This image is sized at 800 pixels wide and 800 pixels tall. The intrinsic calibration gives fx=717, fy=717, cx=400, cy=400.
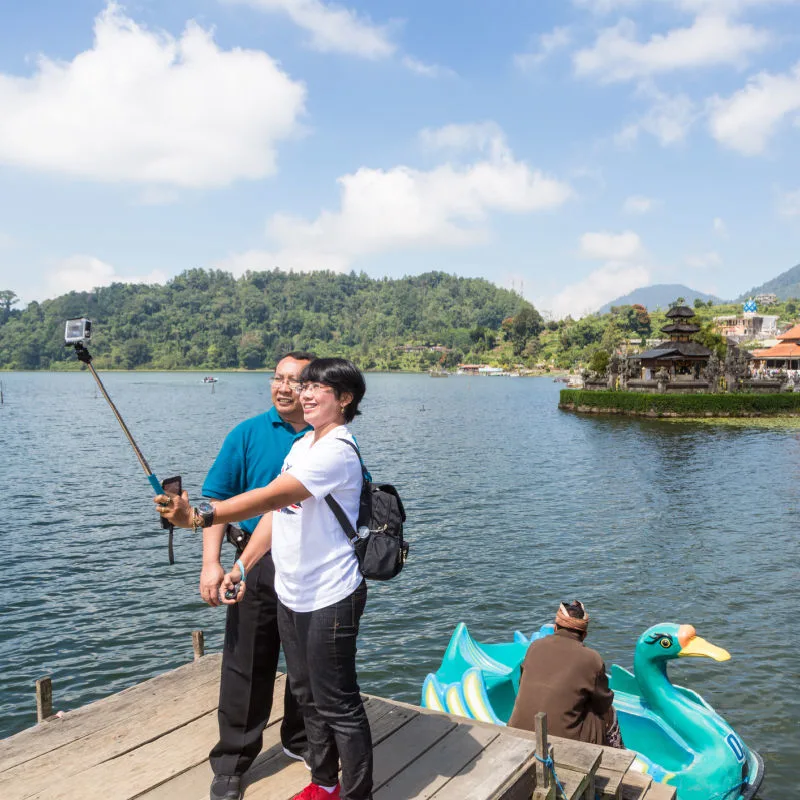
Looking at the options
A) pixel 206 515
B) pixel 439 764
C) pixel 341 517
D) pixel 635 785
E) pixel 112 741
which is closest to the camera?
pixel 206 515

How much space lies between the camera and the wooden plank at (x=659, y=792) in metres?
5.31

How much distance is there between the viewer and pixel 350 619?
3611 millimetres

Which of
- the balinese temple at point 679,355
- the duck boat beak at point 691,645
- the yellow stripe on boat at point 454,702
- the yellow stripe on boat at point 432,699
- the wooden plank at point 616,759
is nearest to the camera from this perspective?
the wooden plank at point 616,759

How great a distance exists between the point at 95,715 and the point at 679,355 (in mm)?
59524

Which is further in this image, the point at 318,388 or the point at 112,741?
the point at 112,741

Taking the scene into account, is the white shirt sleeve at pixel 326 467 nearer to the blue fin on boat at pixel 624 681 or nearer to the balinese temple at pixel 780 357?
the blue fin on boat at pixel 624 681

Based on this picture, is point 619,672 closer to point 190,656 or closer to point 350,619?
point 350,619

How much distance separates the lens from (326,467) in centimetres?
345

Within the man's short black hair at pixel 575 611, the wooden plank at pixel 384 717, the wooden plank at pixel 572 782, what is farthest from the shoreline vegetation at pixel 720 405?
the wooden plank at pixel 384 717

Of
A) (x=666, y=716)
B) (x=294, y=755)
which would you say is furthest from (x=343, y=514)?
(x=666, y=716)

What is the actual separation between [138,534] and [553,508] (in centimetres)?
1218

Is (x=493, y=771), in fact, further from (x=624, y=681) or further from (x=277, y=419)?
(x=624, y=681)

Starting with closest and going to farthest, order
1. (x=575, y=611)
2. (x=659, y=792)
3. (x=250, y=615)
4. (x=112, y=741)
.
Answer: (x=250, y=615) → (x=112, y=741) → (x=659, y=792) → (x=575, y=611)

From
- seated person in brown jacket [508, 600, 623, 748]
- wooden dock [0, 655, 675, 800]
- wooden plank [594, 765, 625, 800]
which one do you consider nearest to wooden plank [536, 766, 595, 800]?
wooden dock [0, 655, 675, 800]
